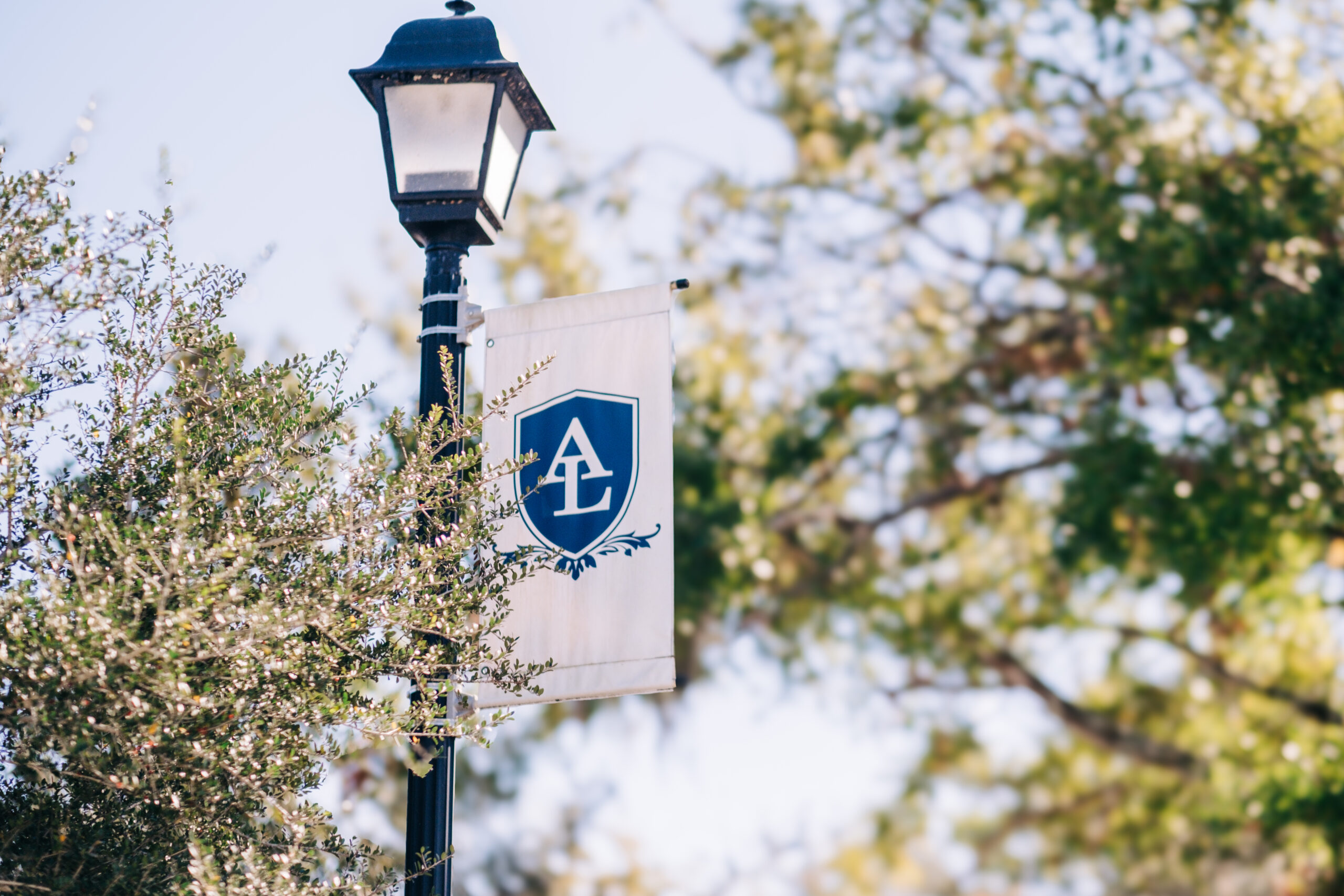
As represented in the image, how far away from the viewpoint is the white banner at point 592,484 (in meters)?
4.38

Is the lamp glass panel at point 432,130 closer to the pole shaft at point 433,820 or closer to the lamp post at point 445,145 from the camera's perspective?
the lamp post at point 445,145

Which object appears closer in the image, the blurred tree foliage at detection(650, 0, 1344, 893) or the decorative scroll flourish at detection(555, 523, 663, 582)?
the decorative scroll flourish at detection(555, 523, 663, 582)

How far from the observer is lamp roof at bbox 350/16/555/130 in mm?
4605

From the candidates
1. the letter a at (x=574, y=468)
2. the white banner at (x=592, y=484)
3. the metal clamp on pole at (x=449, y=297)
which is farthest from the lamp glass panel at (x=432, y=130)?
the letter a at (x=574, y=468)

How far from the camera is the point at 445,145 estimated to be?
4.64 metres

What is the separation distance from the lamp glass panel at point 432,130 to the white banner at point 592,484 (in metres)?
0.63

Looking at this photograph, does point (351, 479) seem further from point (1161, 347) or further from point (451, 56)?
point (1161, 347)

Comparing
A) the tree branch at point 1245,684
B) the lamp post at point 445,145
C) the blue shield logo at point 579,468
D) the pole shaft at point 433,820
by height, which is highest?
the lamp post at point 445,145

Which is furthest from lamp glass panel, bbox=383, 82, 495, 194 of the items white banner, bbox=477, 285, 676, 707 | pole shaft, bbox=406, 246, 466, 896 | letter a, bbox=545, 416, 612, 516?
letter a, bbox=545, 416, 612, 516

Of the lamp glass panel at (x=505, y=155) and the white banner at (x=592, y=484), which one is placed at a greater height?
the lamp glass panel at (x=505, y=155)

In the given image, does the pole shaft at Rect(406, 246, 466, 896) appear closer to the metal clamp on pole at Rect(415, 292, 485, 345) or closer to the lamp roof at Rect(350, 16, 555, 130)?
the metal clamp on pole at Rect(415, 292, 485, 345)

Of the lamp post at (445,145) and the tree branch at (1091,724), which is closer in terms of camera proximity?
the lamp post at (445,145)

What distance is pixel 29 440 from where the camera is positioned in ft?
15.0

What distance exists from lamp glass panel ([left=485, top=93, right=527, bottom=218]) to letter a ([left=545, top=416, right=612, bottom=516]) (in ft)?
2.91
